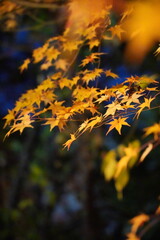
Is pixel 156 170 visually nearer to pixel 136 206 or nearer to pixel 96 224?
pixel 136 206

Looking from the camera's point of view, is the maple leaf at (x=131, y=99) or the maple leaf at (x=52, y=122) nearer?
the maple leaf at (x=131, y=99)

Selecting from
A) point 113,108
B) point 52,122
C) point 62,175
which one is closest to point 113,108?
point 113,108

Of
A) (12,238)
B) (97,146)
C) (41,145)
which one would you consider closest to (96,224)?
(97,146)

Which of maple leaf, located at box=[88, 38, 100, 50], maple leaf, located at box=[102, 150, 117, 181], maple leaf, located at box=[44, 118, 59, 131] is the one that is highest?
maple leaf, located at box=[88, 38, 100, 50]

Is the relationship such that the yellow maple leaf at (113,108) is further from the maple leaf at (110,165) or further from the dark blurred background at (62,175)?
the dark blurred background at (62,175)

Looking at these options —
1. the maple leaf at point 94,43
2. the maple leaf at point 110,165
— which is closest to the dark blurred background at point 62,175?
the maple leaf at point 110,165

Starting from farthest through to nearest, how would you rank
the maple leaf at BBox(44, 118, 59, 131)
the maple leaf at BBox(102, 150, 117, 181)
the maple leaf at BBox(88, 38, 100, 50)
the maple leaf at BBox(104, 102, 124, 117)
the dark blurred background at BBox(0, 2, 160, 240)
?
the dark blurred background at BBox(0, 2, 160, 240), the maple leaf at BBox(102, 150, 117, 181), the maple leaf at BBox(88, 38, 100, 50), the maple leaf at BBox(44, 118, 59, 131), the maple leaf at BBox(104, 102, 124, 117)

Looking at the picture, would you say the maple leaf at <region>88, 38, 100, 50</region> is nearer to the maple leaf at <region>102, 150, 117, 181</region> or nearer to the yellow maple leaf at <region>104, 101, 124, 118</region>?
the yellow maple leaf at <region>104, 101, 124, 118</region>

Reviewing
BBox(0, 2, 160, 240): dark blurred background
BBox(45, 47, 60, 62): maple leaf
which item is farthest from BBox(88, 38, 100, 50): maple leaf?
BBox(0, 2, 160, 240): dark blurred background
